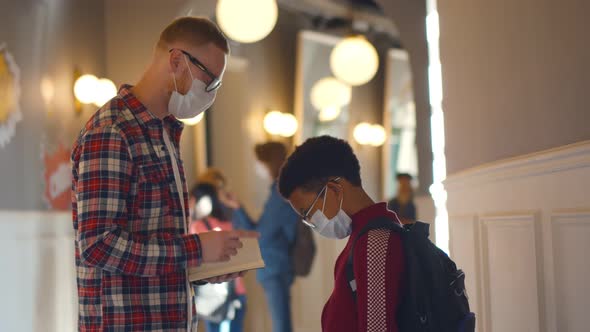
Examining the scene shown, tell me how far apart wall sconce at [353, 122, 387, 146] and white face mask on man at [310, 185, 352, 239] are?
8.14 meters

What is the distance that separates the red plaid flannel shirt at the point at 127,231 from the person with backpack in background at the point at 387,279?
1.36ft

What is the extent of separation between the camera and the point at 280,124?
8.80 metres

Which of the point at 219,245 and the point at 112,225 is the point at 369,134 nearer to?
the point at 219,245

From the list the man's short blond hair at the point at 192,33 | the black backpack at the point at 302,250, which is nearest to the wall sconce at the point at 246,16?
the black backpack at the point at 302,250

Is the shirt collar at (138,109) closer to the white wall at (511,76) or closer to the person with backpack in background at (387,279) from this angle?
the person with backpack in background at (387,279)

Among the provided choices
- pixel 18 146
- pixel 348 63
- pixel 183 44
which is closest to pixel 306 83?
pixel 348 63

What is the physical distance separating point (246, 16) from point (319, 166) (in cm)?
305

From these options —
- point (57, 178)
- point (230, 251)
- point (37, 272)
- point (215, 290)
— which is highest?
point (57, 178)

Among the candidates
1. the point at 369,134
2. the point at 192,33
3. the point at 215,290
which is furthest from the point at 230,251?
the point at 369,134

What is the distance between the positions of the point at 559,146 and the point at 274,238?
3251 millimetres

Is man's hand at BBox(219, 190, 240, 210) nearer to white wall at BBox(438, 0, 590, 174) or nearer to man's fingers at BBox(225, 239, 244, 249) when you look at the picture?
white wall at BBox(438, 0, 590, 174)

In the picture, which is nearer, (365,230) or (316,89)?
(365,230)

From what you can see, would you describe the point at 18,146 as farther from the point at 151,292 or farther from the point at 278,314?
the point at 151,292

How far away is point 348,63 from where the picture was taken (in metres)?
7.05
